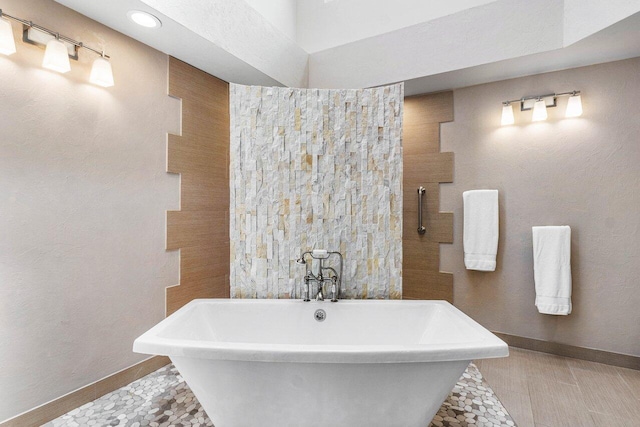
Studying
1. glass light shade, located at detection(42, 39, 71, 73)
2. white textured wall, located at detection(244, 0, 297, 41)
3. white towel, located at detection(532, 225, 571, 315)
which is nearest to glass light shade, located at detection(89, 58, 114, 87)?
glass light shade, located at detection(42, 39, 71, 73)

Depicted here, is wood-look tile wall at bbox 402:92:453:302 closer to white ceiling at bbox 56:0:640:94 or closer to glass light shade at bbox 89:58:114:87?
white ceiling at bbox 56:0:640:94

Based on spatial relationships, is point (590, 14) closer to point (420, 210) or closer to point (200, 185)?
point (420, 210)

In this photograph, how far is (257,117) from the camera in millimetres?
1990

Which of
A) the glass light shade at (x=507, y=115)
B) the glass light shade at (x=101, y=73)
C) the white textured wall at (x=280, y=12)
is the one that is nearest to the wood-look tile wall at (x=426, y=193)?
the glass light shade at (x=507, y=115)

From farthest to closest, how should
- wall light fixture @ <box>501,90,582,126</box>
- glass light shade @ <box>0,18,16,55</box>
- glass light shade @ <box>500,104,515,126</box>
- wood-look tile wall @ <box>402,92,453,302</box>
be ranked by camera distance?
wood-look tile wall @ <box>402,92,453,302</box>
glass light shade @ <box>500,104,515,126</box>
wall light fixture @ <box>501,90,582,126</box>
glass light shade @ <box>0,18,16,55</box>

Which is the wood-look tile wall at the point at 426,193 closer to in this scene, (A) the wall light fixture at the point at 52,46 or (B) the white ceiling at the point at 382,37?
(B) the white ceiling at the point at 382,37

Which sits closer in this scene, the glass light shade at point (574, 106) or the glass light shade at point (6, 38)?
the glass light shade at point (6, 38)

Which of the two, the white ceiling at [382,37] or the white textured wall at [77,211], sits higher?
the white ceiling at [382,37]

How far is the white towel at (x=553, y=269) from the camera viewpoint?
2.38 meters

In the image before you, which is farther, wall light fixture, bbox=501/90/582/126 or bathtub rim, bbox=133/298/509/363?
wall light fixture, bbox=501/90/582/126

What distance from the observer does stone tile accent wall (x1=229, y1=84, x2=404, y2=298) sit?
1.98 meters

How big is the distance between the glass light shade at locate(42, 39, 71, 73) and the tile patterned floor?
5.94 feet

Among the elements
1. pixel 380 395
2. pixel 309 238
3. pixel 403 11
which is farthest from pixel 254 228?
pixel 403 11

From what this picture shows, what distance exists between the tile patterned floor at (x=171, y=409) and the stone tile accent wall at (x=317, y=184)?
2.24 feet
